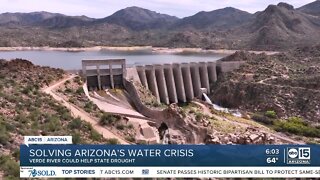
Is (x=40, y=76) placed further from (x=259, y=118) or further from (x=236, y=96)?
(x=236, y=96)

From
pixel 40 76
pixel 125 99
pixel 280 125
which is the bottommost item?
pixel 280 125

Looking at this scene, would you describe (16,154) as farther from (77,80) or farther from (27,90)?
(77,80)

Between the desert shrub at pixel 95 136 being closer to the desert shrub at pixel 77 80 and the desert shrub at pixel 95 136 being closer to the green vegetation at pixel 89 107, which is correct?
the green vegetation at pixel 89 107

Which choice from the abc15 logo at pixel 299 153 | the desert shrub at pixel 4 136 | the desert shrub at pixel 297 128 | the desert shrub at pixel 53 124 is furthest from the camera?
the desert shrub at pixel 297 128

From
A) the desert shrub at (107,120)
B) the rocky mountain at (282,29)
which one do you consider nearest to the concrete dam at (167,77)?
the desert shrub at (107,120)

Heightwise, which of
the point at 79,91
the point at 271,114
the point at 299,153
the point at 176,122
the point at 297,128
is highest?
the point at 299,153

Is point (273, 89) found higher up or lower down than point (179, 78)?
lower down

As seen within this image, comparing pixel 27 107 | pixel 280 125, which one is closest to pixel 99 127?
pixel 27 107

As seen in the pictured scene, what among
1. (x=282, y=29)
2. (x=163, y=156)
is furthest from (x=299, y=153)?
(x=282, y=29)
